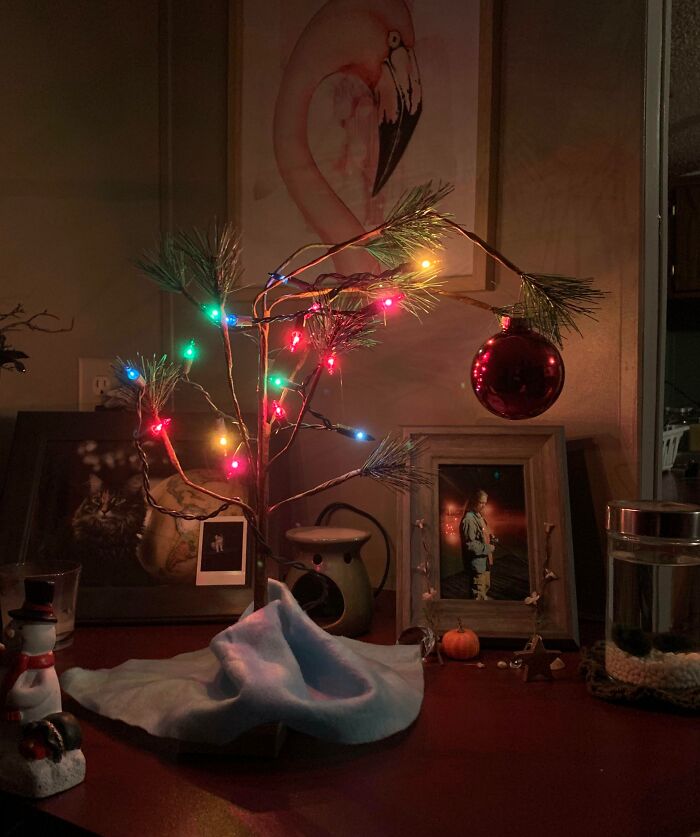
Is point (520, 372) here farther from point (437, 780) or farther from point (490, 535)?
point (437, 780)

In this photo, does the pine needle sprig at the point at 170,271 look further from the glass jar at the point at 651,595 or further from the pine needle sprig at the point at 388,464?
the glass jar at the point at 651,595

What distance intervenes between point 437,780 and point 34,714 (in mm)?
348

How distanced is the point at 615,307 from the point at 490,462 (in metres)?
0.28

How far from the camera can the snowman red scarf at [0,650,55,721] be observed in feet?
2.11

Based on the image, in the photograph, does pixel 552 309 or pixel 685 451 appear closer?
pixel 552 309

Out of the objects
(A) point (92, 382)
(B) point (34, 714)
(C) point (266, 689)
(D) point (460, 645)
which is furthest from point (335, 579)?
(A) point (92, 382)

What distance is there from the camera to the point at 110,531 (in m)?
1.12

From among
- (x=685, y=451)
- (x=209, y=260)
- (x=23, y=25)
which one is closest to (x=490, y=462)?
(x=209, y=260)

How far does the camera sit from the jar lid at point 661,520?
829 millimetres

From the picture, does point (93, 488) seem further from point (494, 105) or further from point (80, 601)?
point (494, 105)

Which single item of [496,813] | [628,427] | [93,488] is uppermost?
[628,427]

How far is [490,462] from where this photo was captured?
1.06 metres

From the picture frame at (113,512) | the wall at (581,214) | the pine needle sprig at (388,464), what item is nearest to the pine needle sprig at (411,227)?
the pine needle sprig at (388,464)

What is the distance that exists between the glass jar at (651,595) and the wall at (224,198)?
0.17 metres
